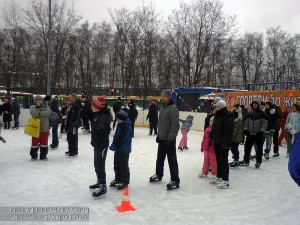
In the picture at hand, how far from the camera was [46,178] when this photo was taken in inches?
237

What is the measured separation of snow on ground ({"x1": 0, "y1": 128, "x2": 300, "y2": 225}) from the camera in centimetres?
413

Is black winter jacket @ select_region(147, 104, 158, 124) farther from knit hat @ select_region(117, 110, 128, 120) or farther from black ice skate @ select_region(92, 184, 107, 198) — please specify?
black ice skate @ select_region(92, 184, 107, 198)

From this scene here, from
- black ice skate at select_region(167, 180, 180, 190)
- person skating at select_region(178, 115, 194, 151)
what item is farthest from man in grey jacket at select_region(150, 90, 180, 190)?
person skating at select_region(178, 115, 194, 151)

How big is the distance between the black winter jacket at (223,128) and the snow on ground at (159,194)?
0.94 m

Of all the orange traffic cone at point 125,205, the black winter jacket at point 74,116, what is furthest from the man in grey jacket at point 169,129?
the black winter jacket at point 74,116

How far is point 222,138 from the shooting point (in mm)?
5559

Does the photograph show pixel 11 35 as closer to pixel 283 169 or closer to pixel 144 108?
pixel 144 108

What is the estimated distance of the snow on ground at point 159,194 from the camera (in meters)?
4.13

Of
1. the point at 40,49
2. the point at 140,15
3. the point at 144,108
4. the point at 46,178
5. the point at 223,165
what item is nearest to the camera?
the point at 223,165

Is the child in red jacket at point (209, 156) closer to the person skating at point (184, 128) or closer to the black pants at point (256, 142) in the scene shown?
the black pants at point (256, 142)

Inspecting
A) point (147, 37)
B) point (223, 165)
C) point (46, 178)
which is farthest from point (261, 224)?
point (147, 37)

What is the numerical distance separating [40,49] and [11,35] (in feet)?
16.4

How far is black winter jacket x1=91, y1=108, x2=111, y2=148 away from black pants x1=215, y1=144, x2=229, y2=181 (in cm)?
216

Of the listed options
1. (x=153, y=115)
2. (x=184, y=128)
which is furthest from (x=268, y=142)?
(x=153, y=115)
